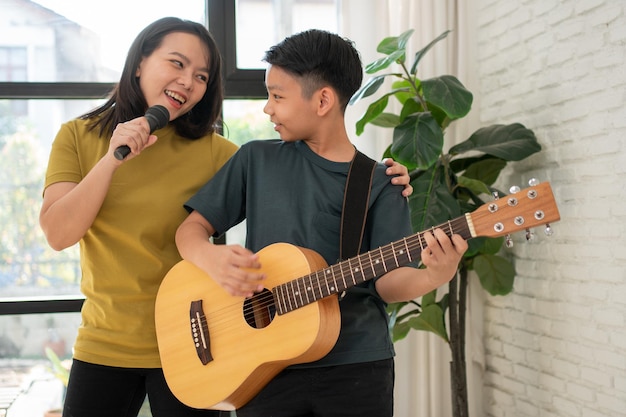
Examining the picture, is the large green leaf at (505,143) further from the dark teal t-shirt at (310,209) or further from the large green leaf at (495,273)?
the dark teal t-shirt at (310,209)

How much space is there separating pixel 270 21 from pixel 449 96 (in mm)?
1232

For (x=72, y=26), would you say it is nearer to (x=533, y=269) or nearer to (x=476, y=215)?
(x=533, y=269)

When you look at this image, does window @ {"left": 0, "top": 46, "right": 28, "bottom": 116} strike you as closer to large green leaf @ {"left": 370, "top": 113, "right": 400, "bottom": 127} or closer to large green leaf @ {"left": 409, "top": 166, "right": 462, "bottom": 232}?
large green leaf @ {"left": 370, "top": 113, "right": 400, "bottom": 127}

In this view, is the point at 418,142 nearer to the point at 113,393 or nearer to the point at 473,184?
the point at 473,184

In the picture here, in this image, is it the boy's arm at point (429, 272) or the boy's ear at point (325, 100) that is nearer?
the boy's arm at point (429, 272)

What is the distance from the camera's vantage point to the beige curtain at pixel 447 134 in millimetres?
3361

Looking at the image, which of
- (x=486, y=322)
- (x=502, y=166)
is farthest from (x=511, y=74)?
(x=486, y=322)

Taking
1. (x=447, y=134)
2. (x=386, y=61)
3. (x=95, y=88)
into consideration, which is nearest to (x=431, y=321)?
(x=447, y=134)

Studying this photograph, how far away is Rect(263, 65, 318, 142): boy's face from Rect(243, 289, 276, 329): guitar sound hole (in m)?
0.39

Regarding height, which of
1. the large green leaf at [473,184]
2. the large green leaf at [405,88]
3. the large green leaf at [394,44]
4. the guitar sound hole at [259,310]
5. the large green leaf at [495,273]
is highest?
the large green leaf at [394,44]

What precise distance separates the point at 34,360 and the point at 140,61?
206cm

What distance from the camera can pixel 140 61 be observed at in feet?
6.35

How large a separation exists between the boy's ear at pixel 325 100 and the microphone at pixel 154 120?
0.37 meters

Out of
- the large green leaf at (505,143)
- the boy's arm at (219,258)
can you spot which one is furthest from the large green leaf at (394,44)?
the boy's arm at (219,258)
